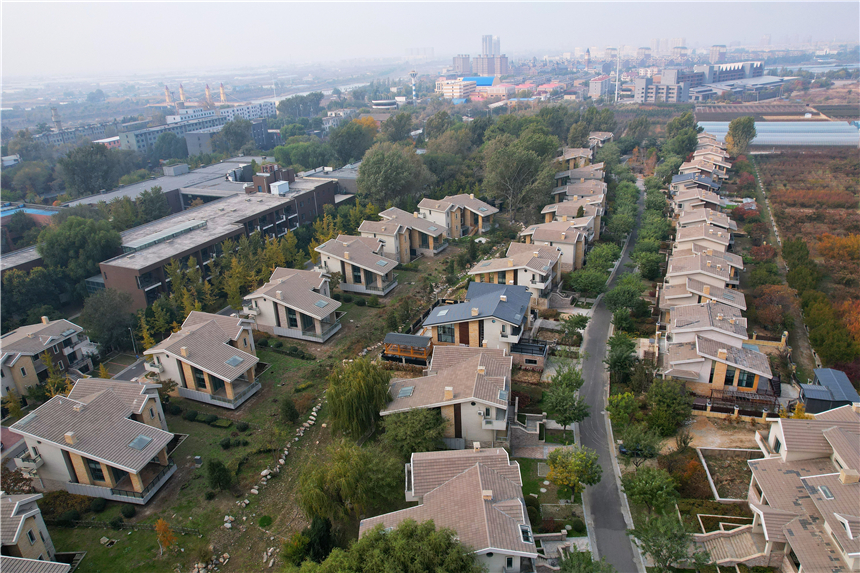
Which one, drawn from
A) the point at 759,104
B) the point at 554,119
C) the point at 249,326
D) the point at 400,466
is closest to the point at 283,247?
the point at 249,326

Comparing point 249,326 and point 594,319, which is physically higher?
point 249,326

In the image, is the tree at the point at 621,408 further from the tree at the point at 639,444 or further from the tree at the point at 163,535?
the tree at the point at 163,535

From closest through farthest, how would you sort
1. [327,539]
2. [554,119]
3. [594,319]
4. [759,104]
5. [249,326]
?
[327,539] < [249,326] < [594,319] < [554,119] < [759,104]

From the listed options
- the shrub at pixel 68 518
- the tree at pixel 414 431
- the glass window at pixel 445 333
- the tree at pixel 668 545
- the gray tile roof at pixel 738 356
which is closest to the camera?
the tree at pixel 668 545

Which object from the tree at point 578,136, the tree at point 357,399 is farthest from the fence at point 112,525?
the tree at point 578,136

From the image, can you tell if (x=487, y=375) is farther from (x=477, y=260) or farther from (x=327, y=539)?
(x=477, y=260)

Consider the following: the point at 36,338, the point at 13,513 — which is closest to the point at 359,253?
the point at 36,338

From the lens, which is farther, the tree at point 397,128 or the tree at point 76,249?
the tree at point 397,128
